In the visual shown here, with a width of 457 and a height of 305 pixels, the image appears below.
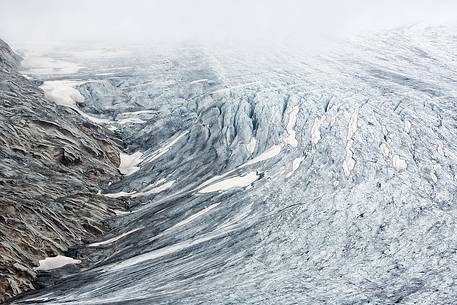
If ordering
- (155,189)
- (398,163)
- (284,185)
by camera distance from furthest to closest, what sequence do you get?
(155,189) → (284,185) → (398,163)

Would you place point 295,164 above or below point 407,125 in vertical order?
below

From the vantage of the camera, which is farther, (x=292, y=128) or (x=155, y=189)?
(x=292, y=128)

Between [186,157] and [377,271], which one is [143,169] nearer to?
[186,157]

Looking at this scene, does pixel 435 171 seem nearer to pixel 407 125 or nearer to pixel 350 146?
pixel 350 146

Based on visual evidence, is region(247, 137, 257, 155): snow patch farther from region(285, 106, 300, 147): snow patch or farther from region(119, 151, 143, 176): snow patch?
region(119, 151, 143, 176): snow patch

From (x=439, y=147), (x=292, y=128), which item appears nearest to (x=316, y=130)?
(x=292, y=128)

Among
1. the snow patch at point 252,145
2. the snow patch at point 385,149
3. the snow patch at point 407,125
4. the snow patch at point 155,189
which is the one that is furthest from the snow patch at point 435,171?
the snow patch at point 155,189

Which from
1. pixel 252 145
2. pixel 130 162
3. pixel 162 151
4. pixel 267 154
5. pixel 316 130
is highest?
pixel 316 130
